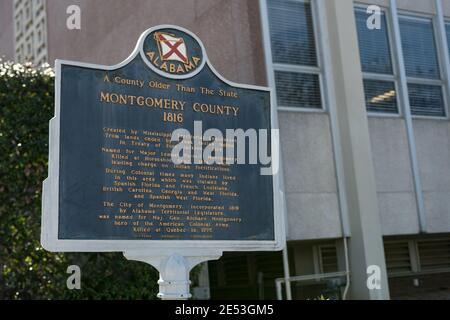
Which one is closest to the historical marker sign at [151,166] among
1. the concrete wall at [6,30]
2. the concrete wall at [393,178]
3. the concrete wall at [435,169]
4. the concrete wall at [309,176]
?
the concrete wall at [309,176]

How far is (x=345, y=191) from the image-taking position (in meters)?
12.2

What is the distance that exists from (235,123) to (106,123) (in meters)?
1.49

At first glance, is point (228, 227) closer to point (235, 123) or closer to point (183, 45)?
point (235, 123)

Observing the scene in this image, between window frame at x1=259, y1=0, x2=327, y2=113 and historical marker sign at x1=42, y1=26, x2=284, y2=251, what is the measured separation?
453 cm

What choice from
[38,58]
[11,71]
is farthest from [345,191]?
[38,58]

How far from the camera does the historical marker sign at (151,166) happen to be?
622 centimetres

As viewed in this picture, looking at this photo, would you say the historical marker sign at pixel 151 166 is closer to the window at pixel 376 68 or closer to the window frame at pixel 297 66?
the window frame at pixel 297 66

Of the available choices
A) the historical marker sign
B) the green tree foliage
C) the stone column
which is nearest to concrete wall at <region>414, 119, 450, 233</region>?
the stone column

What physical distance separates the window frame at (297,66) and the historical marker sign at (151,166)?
4.53m

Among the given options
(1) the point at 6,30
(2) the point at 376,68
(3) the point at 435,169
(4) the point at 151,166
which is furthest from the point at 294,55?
(1) the point at 6,30

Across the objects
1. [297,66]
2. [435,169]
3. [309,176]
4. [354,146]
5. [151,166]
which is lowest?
[151,166]

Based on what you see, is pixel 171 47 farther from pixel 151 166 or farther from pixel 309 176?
pixel 309 176

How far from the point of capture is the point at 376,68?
13258 millimetres

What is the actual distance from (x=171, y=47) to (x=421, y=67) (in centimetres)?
834
